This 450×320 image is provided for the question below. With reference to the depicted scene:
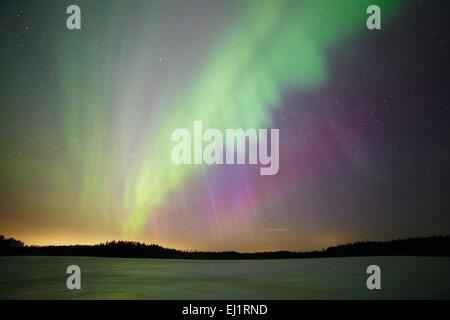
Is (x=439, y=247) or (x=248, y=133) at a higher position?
(x=248, y=133)

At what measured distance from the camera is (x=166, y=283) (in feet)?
40.4

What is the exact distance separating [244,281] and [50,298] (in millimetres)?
5513

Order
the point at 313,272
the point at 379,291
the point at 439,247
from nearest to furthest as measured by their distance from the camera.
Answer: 1. the point at 379,291
2. the point at 313,272
3. the point at 439,247

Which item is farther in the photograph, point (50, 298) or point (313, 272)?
point (313, 272)

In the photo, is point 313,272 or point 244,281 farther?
point 313,272
